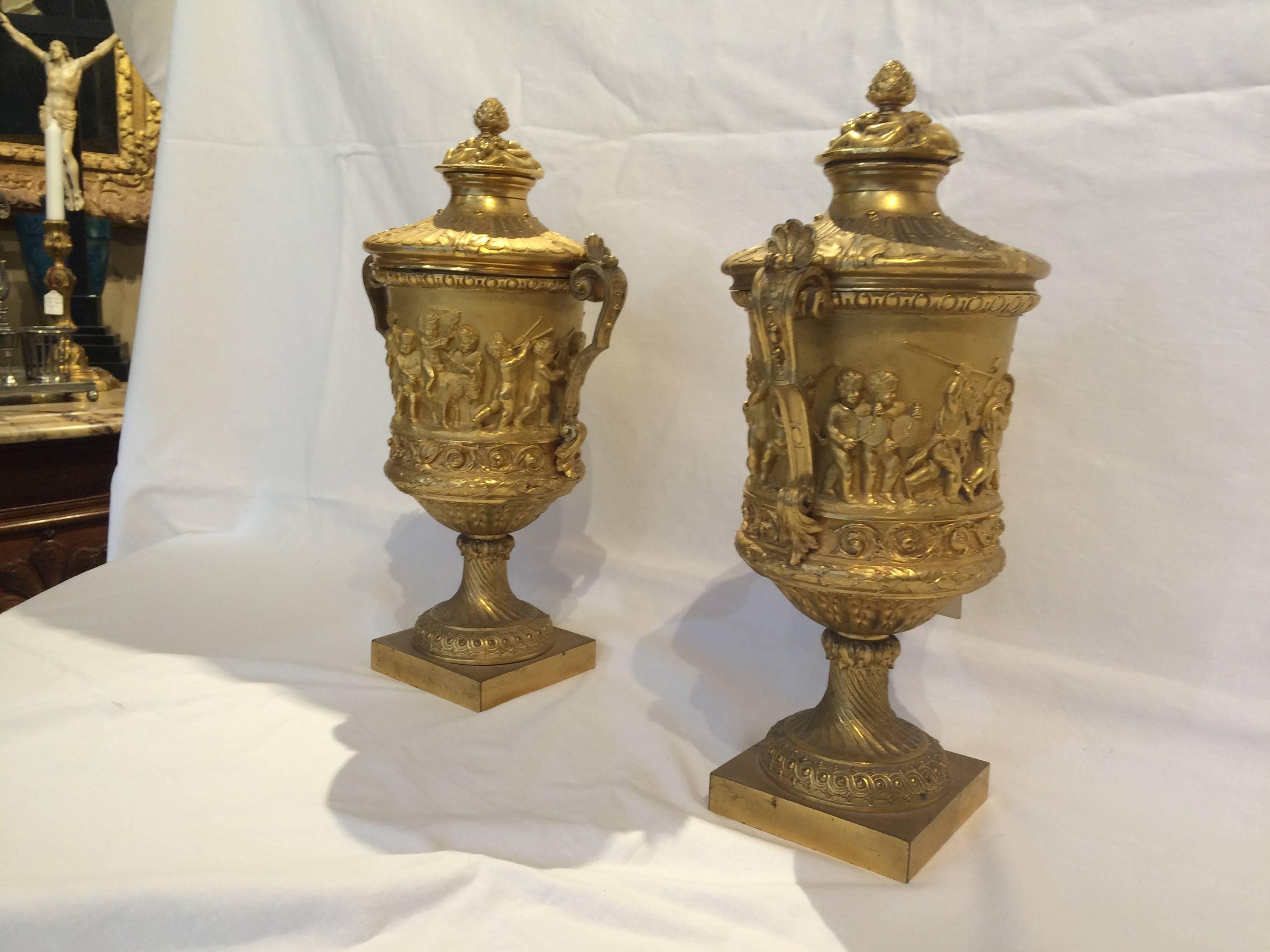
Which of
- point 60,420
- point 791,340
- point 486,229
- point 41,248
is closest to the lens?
point 791,340

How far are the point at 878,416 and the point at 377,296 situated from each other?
2.48 ft

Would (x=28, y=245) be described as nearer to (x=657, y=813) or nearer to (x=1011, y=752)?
(x=657, y=813)

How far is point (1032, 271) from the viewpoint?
3.30ft

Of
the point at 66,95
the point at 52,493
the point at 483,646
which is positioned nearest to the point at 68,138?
the point at 66,95

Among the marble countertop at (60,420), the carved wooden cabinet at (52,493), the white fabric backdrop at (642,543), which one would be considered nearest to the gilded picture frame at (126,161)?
the marble countertop at (60,420)

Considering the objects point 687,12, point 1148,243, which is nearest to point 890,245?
point 1148,243

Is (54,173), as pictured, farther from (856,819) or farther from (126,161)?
(856,819)

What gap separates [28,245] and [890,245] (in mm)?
2809

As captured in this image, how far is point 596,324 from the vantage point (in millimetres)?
1406

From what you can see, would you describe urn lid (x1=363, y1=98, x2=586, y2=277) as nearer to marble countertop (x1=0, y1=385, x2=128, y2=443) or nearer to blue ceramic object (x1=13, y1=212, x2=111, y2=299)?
marble countertop (x1=0, y1=385, x2=128, y2=443)

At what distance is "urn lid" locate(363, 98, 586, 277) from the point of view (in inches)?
51.6

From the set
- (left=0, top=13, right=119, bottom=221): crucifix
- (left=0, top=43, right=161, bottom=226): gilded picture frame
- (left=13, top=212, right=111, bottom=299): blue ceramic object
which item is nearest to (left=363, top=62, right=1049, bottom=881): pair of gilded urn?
(left=0, top=13, right=119, bottom=221): crucifix

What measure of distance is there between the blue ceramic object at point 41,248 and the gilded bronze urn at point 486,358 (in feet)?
6.39

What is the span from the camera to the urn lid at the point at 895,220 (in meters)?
0.96
